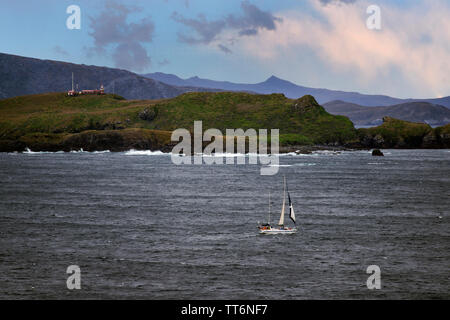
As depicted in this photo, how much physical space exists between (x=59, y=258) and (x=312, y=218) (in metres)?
28.8

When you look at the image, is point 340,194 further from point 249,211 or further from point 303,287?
point 303,287

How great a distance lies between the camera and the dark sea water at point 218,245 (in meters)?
33.4

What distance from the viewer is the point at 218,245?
44.6 m

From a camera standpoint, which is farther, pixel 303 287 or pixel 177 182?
pixel 177 182

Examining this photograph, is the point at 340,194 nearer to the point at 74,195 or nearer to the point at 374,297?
the point at 74,195

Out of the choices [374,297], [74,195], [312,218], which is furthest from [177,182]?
[374,297]

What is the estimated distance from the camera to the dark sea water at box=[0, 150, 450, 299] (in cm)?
3344

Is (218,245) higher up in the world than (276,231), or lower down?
lower down

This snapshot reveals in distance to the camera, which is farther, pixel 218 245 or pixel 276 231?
pixel 276 231

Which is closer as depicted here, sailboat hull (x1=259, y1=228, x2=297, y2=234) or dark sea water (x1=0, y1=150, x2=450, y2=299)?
dark sea water (x1=0, y1=150, x2=450, y2=299)

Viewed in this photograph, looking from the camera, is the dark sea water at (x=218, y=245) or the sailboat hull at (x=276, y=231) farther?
the sailboat hull at (x=276, y=231)

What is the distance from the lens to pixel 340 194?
3260 inches
